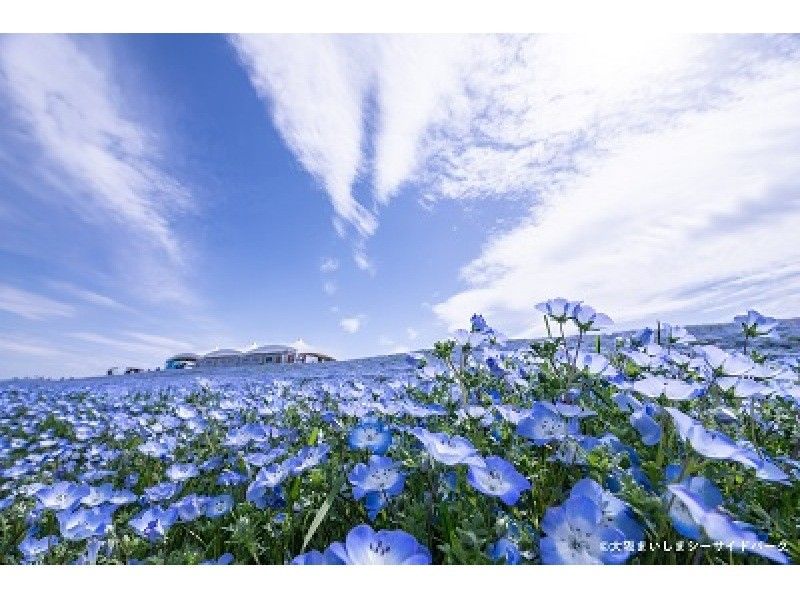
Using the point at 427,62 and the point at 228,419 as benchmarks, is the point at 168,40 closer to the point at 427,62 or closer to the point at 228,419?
the point at 427,62

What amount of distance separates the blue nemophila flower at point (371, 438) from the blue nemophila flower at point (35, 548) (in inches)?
39.9

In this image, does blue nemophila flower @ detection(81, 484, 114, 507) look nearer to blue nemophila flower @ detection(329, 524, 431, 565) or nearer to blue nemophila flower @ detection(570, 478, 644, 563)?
blue nemophila flower @ detection(329, 524, 431, 565)

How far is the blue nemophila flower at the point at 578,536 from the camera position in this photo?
97 cm

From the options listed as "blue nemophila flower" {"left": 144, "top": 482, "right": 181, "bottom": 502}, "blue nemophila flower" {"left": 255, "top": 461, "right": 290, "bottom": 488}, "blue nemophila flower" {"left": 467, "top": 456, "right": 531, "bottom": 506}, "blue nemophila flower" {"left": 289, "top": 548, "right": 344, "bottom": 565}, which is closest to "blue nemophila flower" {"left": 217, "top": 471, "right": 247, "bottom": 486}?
"blue nemophila flower" {"left": 144, "top": 482, "right": 181, "bottom": 502}

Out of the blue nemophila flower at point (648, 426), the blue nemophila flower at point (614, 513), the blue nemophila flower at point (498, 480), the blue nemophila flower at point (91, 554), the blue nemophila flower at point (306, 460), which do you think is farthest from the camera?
the blue nemophila flower at point (306, 460)

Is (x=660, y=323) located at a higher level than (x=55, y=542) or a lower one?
higher

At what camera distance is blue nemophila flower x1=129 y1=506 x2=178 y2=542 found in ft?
5.34

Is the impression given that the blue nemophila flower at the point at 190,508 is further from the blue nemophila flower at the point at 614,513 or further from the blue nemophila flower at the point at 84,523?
the blue nemophila flower at the point at 614,513

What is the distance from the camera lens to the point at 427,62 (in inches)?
99.0

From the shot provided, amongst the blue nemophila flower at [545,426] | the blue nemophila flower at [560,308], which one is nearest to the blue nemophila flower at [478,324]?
the blue nemophila flower at [560,308]
